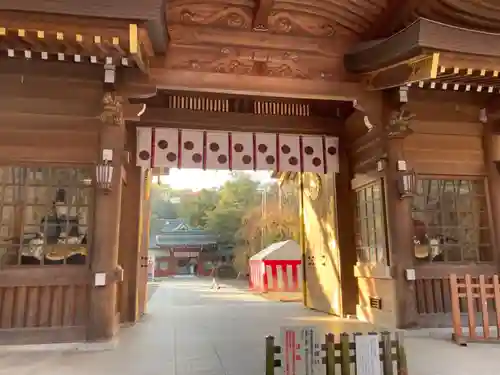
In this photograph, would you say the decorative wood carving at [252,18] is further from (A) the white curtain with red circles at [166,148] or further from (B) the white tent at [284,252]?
(B) the white tent at [284,252]

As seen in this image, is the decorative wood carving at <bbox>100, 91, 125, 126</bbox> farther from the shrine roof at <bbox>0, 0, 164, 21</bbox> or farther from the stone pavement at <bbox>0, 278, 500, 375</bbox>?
the stone pavement at <bbox>0, 278, 500, 375</bbox>

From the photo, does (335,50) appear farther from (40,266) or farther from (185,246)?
(185,246)

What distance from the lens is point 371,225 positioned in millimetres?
6074

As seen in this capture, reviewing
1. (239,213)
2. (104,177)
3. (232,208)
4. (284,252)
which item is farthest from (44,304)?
(232,208)

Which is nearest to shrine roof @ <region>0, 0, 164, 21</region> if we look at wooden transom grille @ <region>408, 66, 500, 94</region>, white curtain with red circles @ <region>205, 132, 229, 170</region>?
white curtain with red circles @ <region>205, 132, 229, 170</region>

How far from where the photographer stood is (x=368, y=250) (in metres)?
6.15

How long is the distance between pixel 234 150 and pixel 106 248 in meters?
2.85

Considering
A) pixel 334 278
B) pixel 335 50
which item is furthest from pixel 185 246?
pixel 335 50

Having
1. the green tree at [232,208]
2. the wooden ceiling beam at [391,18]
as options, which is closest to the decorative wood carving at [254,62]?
the wooden ceiling beam at [391,18]

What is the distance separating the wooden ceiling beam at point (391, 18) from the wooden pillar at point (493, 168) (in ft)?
6.77

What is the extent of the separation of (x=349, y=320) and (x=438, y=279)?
5.14ft

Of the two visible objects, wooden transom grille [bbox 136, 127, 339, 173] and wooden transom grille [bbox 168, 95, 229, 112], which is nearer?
wooden transom grille [bbox 136, 127, 339, 173]

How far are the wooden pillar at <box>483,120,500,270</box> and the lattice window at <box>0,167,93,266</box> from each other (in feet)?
18.3

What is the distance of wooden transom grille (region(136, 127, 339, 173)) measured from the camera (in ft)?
21.1
